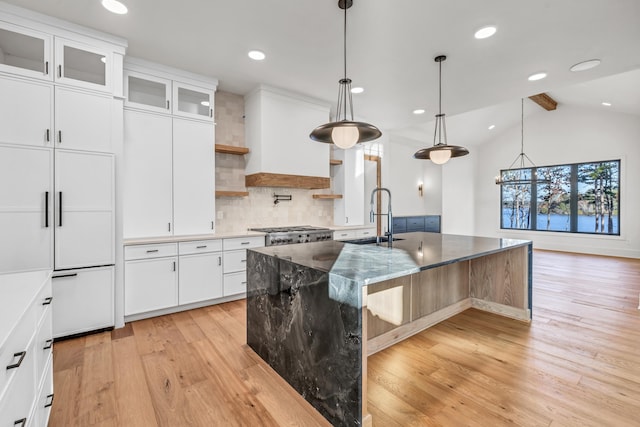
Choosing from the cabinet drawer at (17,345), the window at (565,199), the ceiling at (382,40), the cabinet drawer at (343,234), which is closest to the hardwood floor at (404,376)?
the cabinet drawer at (17,345)

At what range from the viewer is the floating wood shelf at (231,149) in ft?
13.1

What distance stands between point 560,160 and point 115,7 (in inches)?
388

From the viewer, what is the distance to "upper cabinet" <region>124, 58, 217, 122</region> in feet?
10.9

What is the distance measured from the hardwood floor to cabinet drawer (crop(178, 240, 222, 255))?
0.74 metres

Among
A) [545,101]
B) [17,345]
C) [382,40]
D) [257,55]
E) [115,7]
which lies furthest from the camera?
[545,101]

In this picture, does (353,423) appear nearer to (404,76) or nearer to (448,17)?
(448,17)

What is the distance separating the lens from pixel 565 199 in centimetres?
798

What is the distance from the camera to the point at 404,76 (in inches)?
150

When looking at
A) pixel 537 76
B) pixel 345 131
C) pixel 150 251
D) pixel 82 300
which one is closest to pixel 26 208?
pixel 82 300

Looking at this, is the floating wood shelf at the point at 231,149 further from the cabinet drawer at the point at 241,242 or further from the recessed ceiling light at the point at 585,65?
the recessed ceiling light at the point at 585,65

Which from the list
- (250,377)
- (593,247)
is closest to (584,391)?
(250,377)

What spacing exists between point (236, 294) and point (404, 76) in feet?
11.6

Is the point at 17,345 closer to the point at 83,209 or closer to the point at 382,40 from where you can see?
the point at 83,209

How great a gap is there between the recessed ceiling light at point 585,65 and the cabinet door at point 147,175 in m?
4.90
